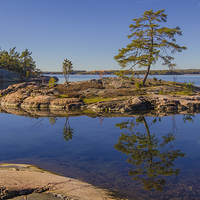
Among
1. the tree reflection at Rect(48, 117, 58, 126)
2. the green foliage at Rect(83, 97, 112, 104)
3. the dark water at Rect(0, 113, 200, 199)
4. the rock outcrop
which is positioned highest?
the rock outcrop

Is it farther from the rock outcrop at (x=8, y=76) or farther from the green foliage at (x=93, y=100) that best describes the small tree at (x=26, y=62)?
the green foliage at (x=93, y=100)

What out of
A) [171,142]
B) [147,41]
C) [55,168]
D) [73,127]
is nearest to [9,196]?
[55,168]

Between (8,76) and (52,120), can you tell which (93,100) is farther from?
(8,76)

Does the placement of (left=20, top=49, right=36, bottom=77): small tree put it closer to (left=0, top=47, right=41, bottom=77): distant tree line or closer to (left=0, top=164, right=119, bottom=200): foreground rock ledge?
(left=0, top=47, right=41, bottom=77): distant tree line

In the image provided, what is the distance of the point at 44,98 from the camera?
29.3 meters

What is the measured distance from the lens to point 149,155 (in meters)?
10.9

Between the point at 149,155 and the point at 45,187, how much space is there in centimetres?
597

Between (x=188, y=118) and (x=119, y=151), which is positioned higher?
(x=188, y=118)

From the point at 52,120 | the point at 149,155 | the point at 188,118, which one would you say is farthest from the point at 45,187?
the point at 188,118

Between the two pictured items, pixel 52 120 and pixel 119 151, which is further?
pixel 52 120

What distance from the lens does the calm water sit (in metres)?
7.98

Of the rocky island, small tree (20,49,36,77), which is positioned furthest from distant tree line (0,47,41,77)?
the rocky island

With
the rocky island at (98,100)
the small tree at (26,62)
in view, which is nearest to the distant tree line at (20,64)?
the small tree at (26,62)

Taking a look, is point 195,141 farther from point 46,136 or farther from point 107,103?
point 107,103
